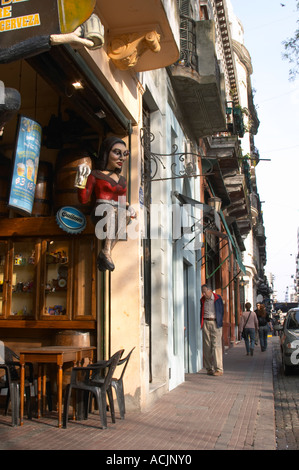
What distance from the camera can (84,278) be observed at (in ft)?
25.7

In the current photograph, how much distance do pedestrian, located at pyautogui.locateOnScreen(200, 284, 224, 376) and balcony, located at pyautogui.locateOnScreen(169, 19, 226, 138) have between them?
4654mm

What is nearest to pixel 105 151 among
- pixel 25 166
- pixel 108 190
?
pixel 108 190

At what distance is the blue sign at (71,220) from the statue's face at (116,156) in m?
0.85

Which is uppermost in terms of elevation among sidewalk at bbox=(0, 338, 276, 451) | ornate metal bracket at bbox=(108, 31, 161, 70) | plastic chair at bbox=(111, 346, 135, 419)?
ornate metal bracket at bbox=(108, 31, 161, 70)

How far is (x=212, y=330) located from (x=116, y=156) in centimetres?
617

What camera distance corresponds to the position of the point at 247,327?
17.2 metres

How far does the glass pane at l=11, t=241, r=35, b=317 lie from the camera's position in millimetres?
8055

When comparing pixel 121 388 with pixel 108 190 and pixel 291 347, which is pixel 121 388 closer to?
pixel 108 190

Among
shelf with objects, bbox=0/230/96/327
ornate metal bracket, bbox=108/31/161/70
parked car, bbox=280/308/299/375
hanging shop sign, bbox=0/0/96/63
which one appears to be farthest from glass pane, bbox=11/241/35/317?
parked car, bbox=280/308/299/375

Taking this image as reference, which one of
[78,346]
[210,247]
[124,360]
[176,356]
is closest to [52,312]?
[78,346]

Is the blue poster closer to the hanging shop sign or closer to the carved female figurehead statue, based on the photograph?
the carved female figurehead statue

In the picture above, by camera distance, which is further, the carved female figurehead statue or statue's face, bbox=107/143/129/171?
statue's face, bbox=107/143/129/171

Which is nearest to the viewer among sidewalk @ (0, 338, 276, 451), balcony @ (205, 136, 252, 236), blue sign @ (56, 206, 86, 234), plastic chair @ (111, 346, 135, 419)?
sidewalk @ (0, 338, 276, 451)

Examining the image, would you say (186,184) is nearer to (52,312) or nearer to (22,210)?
(52,312)
